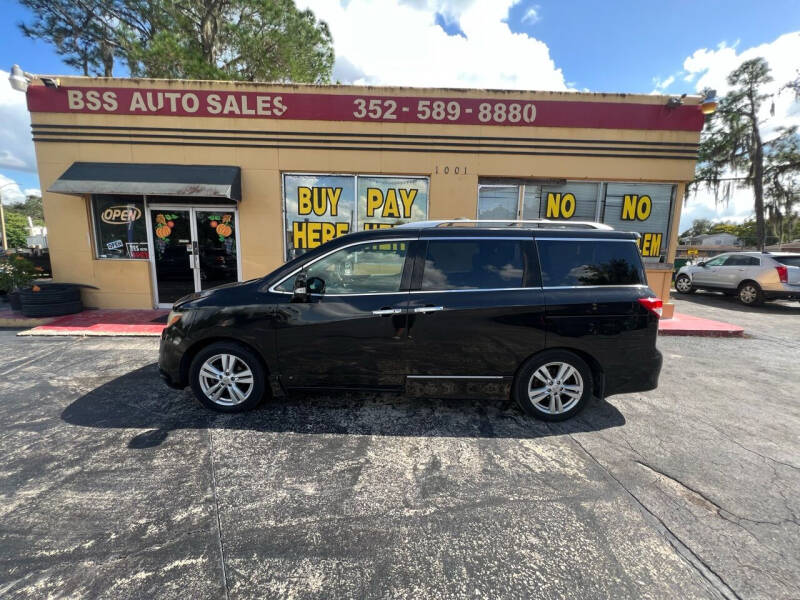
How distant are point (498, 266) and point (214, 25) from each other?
656 inches

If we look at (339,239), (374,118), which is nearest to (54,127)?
(374,118)

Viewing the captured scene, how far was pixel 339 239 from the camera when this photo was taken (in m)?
3.67

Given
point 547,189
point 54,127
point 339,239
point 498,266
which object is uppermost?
point 54,127

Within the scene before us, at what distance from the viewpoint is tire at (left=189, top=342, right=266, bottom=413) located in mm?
3592

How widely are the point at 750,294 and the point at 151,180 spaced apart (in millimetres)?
16186

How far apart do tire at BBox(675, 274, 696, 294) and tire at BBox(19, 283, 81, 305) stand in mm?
18196

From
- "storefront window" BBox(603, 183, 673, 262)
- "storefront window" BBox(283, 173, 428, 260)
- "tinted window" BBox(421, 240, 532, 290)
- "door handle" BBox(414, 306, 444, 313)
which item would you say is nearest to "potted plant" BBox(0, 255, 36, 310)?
"storefront window" BBox(283, 173, 428, 260)

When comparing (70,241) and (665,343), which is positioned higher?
(70,241)

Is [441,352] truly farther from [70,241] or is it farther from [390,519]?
[70,241]

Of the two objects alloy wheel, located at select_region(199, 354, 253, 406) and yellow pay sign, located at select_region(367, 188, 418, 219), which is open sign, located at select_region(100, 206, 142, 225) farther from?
alloy wheel, located at select_region(199, 354, 253, 406)

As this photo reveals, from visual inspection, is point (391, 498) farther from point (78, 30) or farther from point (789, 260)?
point (78, 30)

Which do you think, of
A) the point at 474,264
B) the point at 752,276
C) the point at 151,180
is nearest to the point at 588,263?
the point at 474,264

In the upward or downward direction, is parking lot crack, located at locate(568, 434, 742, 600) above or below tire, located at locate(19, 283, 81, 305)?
below

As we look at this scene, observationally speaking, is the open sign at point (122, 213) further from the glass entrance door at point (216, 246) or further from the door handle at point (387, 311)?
the door handle at point (387, 311)
